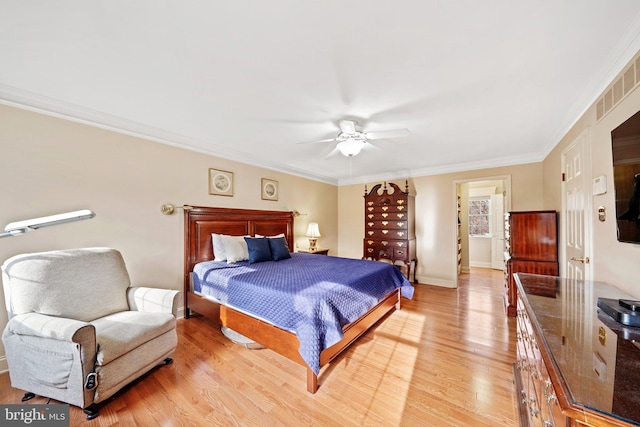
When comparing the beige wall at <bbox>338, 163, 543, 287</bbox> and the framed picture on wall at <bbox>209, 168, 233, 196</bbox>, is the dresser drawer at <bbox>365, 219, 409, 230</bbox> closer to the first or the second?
the beige wall at <bbox>338, 163, 543, 287</bbox>

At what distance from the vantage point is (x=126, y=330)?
5.96ft

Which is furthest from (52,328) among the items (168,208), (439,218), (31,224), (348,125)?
(439,218)

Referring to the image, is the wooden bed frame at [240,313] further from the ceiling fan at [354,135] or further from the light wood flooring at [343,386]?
the ceiling fan at [354,135]

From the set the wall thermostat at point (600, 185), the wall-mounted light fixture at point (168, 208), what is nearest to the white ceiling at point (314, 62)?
the wall thermostat at point (600, 185)

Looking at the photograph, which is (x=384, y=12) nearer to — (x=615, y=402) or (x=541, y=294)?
(x=615, y=402)

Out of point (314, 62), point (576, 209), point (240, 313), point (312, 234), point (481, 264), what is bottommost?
point (481, 264)

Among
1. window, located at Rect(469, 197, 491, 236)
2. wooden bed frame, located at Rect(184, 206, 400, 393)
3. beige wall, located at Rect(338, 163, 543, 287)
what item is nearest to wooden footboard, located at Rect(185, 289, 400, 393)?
wooden bed frame, located at Rect(184, 206, 400, 393)

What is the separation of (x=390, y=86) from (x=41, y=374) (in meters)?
3.29

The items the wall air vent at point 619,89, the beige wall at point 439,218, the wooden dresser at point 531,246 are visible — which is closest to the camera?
the wall air vent at point 619,89

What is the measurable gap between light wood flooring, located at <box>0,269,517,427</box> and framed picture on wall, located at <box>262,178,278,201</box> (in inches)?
95.2

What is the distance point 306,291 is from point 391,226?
3.26 metres

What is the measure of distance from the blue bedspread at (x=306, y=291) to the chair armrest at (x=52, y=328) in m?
1.11

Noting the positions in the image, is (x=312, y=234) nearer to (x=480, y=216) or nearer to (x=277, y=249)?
(x=277, y=249)

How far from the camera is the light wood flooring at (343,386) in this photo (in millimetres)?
1578
